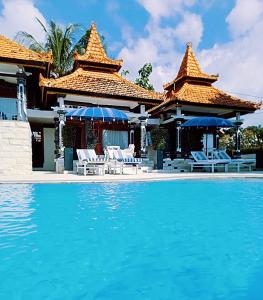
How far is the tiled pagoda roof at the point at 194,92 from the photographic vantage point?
17500mm

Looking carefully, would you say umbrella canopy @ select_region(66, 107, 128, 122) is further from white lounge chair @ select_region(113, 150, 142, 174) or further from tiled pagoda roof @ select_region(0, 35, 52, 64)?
tiled pagoda roof @ select_region(0, 35, 52, 64)

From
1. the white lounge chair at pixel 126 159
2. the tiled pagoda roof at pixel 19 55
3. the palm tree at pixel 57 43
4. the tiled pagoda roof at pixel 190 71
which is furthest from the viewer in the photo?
the palm tree at pixel 57 43

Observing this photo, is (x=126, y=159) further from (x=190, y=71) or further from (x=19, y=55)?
(x=190, y=71)

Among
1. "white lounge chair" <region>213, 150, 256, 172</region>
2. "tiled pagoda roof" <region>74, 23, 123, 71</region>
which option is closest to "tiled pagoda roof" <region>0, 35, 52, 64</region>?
"tiled pagoda roof" <region>74, 23, 123, 71</region>

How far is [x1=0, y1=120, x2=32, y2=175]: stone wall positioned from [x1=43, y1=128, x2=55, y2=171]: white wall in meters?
5.08

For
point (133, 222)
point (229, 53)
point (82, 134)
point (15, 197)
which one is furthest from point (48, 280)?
point (229, 53)

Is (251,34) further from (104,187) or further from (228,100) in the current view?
(104,187)

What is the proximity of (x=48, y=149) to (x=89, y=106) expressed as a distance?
13.1ft

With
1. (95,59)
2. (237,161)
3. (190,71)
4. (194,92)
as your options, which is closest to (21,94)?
(95,59)

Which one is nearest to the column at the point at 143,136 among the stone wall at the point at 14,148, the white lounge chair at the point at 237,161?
the white lounge chair at the point at 237,161

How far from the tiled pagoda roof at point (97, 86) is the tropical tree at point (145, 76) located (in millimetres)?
12715

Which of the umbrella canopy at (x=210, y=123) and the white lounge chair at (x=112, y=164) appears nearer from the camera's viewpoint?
the white lounge chair at (x=112, y=164)

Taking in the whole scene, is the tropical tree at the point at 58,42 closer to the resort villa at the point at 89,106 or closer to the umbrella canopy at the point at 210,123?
the resort villa at the point at 89,106

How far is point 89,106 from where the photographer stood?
16547 millimetres
